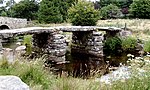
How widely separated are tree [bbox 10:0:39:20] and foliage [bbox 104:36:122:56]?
2011 cm

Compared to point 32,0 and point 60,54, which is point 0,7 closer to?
point 32,0

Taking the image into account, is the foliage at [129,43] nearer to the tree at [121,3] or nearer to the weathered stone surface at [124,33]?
the weathered stone surface at [124,33]

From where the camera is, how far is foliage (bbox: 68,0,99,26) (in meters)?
25.2

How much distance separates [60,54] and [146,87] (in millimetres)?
12906

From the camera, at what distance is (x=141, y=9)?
110ft

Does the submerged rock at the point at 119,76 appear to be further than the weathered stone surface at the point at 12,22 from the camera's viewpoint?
No

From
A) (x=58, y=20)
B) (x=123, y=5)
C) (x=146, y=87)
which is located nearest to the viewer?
(x=146, y=87)

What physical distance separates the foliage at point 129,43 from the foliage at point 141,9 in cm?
1107

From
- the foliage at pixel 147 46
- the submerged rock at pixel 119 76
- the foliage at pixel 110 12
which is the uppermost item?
the submerged rock at pixel 119 76

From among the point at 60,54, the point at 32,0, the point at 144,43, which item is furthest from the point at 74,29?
the point at 32,0

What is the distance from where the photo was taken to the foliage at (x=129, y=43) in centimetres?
2181

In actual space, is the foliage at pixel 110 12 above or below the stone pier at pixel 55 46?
below

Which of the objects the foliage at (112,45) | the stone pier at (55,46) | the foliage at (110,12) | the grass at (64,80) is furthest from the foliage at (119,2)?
the grass at (64,80)

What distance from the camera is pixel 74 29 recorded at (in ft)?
64.2
